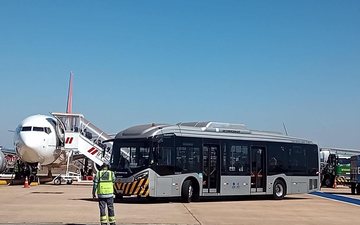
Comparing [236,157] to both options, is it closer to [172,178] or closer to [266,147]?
[266,147]

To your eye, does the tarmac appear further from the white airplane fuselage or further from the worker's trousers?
the white airplane fuselage

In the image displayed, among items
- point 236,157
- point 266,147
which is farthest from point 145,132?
point 266,147

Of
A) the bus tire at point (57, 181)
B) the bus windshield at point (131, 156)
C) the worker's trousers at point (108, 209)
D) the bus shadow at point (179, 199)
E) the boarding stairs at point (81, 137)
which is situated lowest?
the bus shadow at point (179, 199)

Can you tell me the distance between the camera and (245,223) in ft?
50.8

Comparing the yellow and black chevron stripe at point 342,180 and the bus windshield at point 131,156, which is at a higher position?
the bus windshield at point 131,156

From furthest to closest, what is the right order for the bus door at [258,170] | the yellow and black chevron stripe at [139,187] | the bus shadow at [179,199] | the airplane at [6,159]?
the airplane at [6,159] < the bus door at [258,170] < the bus shadow at [179,199] < the yellow and black chevron stripe at [139,187]

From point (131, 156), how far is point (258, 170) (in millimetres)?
6600

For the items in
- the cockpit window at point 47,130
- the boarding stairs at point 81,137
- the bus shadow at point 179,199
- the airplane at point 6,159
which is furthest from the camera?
the airplane at point 6,159

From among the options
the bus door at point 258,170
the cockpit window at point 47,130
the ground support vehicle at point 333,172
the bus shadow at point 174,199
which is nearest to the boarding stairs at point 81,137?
the cockpit window at point 47,130

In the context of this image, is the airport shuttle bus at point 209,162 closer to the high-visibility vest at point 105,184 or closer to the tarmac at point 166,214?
the tarmac at point 166,214

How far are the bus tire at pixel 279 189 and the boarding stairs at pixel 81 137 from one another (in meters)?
12.6

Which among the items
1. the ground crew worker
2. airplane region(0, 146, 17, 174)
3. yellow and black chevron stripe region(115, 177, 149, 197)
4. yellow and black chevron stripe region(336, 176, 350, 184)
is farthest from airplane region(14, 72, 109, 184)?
yellow and black chevron stripe region(336, 176, 350, 184)

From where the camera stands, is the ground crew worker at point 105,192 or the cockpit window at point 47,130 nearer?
the ground crew worker at point 105,192

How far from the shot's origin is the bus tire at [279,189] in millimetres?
26203
